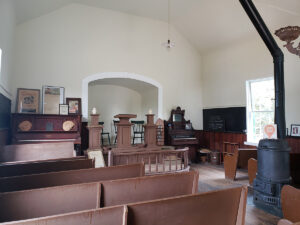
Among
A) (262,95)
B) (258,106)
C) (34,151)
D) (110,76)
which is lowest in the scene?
(34,151)

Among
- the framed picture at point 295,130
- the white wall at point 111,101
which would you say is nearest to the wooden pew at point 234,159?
the framed picture at point 295,130

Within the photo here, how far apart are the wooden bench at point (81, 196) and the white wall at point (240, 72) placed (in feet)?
14.4

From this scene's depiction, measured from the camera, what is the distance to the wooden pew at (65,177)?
4.68ft

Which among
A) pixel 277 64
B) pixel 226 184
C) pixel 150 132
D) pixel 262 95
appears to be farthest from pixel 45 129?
pixel 262 95

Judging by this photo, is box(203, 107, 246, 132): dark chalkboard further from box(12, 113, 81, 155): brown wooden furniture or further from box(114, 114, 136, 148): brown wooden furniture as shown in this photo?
box(12, 113, 81, 155): brown wooden furniture

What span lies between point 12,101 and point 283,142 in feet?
18.4

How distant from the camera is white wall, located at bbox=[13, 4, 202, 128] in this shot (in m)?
5.16

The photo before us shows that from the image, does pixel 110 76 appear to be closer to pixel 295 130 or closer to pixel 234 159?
pixel 234 159

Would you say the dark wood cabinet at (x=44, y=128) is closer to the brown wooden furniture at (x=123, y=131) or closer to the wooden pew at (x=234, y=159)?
the brown wooden furniture at (x=123, y=131)

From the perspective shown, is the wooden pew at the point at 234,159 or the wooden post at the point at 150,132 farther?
the wooden post at the point at 150,132

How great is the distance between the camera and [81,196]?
1217 mm

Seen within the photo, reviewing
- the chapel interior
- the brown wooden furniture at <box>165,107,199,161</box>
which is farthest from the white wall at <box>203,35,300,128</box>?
the brown wooden furniture at <box>165,107,199,161</box>

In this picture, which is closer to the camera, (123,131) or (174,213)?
(174,213)

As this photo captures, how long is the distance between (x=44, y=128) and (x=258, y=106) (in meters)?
5.54
